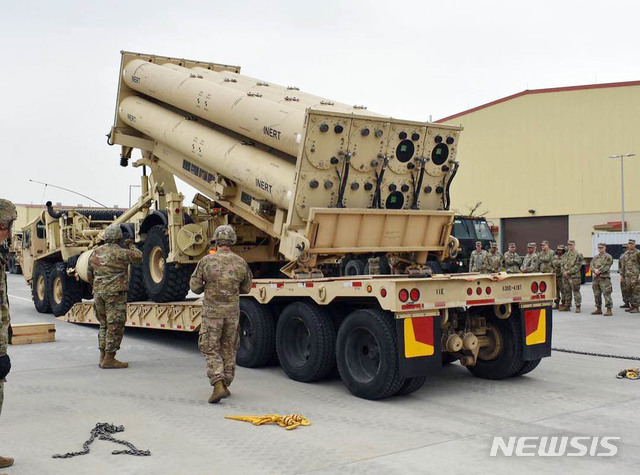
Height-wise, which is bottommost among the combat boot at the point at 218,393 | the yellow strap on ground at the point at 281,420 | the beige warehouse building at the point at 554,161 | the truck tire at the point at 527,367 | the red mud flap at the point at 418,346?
the yellow strap on ground at the point at 281,420

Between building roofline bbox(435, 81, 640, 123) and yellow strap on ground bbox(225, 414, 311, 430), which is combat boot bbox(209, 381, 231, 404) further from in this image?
building roofline bbox(435, 81, 640, 123)

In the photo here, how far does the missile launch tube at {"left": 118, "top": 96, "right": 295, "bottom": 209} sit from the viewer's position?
28.8 feet

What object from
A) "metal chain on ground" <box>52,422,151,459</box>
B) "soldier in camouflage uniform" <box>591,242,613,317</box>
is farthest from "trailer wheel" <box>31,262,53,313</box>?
"soldier in camouflage uniform" <box>591,242,613,317</box>

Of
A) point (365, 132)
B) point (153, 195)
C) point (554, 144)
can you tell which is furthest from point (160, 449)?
point (554, 144)

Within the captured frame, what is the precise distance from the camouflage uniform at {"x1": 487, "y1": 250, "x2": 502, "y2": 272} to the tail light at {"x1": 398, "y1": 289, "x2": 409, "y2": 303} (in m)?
11.1

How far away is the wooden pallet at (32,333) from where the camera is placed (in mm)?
11438

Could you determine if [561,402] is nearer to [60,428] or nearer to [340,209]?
[340,209]

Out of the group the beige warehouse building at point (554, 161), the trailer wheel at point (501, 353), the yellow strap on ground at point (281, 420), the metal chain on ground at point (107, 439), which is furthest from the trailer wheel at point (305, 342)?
the beige warehouse building at point (554, 161)

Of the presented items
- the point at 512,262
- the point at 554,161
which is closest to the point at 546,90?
the point at 554,161

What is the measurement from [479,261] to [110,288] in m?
11.0

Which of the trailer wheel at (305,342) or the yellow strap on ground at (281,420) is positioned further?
the trailer wheel at (305,342)

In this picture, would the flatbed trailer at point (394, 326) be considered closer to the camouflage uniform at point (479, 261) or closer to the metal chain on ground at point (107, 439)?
the metal chain on ground at point (107, 439)

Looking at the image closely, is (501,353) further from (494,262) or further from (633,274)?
(494,262)

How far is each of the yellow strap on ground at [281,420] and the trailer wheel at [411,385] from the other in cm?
125
